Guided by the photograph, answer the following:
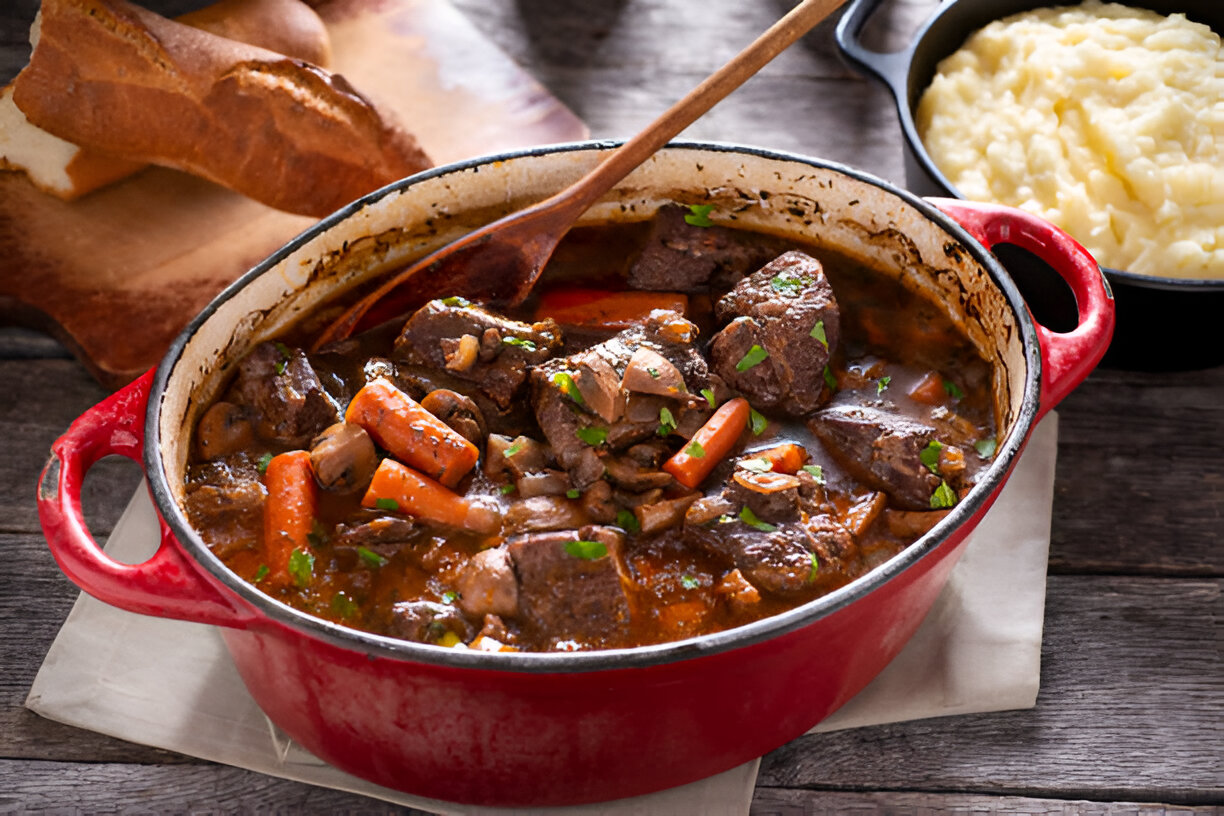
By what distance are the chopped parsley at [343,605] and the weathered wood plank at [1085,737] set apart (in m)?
0.99

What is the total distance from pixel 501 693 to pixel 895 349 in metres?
1.44

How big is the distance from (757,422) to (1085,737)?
105 centimetres

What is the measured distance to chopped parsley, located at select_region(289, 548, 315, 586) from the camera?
2.44 m

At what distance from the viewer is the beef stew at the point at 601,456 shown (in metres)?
2.40

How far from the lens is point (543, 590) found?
2.37 m

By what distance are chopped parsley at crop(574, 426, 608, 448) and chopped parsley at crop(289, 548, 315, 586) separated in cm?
65

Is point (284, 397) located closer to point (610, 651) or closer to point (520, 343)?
point (520, 343)

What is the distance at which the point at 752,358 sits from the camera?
278 centimetres

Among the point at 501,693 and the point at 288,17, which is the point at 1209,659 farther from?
the point at 288,17

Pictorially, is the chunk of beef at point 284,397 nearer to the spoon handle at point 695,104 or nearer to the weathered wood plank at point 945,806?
the spoon handle at point 695,104

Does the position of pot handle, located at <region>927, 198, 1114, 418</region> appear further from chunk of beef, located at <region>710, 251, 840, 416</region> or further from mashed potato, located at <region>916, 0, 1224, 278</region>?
mashed potato, located at <region>916, 0, 1224, 278</region>

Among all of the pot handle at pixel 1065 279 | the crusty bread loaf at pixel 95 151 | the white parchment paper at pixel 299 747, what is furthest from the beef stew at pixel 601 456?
the crusty bread loaf at pixel 95 151

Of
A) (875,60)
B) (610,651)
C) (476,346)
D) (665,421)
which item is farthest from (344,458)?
(875,60)

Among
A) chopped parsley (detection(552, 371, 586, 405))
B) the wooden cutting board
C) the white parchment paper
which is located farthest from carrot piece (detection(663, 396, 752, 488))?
the wooden cutting board
